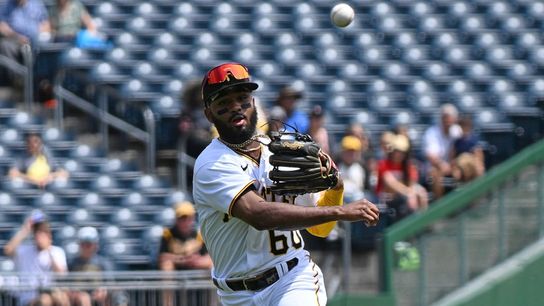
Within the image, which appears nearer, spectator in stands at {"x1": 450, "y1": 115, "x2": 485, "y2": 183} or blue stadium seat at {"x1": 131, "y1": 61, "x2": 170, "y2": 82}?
spectator in stands at {"x1": 450, "y1": 115, "x2": 485, "y2": 183}

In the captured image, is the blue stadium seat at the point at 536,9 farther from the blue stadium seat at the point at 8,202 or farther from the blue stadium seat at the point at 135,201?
the blue stadium seat at the point at 8,202

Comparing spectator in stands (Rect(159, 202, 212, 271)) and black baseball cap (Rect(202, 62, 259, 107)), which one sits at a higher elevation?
black baseball cap (Rect(202, 62, 259, 107))

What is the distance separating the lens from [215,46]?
520 inches

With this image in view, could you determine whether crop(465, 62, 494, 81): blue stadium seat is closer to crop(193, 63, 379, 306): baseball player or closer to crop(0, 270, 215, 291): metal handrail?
crop(0, 270, 215, 291): metal handrail

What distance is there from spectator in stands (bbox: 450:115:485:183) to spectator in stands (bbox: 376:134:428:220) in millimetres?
389

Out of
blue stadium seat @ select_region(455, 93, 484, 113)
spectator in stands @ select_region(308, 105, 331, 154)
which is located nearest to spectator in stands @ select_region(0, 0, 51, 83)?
spectator in stands @ select_region(308, 105, 331, 154)

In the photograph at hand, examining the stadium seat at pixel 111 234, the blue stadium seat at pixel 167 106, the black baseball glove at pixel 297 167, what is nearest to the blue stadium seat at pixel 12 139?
the blue stadium seat at pixel 167 106

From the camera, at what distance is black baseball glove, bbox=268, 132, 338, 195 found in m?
5.34

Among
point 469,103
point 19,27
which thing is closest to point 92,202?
point 19,27

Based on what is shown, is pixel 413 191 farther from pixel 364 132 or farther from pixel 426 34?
pixel 426 34

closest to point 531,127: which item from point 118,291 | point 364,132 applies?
point 364,132

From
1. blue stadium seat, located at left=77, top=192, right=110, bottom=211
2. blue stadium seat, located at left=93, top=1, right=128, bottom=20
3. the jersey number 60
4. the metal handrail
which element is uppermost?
blue stadium seat, located at left=93, top=1, right=128, bottom=20

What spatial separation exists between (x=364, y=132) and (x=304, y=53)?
6.26 ft

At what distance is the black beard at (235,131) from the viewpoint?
5523 millimetres
